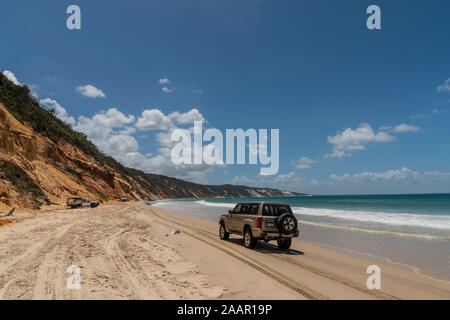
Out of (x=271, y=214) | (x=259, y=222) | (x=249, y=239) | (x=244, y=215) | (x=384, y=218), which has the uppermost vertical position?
(x=271, y=214)

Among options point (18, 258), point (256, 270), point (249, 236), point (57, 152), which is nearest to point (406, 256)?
point (249, 236)

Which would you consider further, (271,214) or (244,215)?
(244,215)

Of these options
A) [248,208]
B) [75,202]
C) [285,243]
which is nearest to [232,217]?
[248,208]

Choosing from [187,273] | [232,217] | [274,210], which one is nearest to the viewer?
[187,273]

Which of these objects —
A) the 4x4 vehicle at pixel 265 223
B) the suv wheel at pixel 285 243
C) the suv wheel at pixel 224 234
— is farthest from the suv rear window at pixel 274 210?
the suv wheel at pixel 224 234

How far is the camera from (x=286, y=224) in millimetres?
11312

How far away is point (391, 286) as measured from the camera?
697 cm

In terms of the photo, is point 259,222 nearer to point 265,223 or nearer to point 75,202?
point 265,223

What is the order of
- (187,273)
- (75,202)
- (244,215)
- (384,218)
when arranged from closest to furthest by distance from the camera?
(187,273) → (244,215) → (384,218) → (75,202)

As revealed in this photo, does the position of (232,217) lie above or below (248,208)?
below

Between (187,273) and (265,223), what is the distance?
192 inches

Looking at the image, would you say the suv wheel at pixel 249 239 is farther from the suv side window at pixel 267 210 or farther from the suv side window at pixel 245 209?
the suv side window at pixel 267 210

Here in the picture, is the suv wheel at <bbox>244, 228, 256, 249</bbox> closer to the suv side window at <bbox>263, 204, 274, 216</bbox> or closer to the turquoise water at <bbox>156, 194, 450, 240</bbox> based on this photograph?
the suv side window at <bbox>263, 204, 274, 216</bbox>
